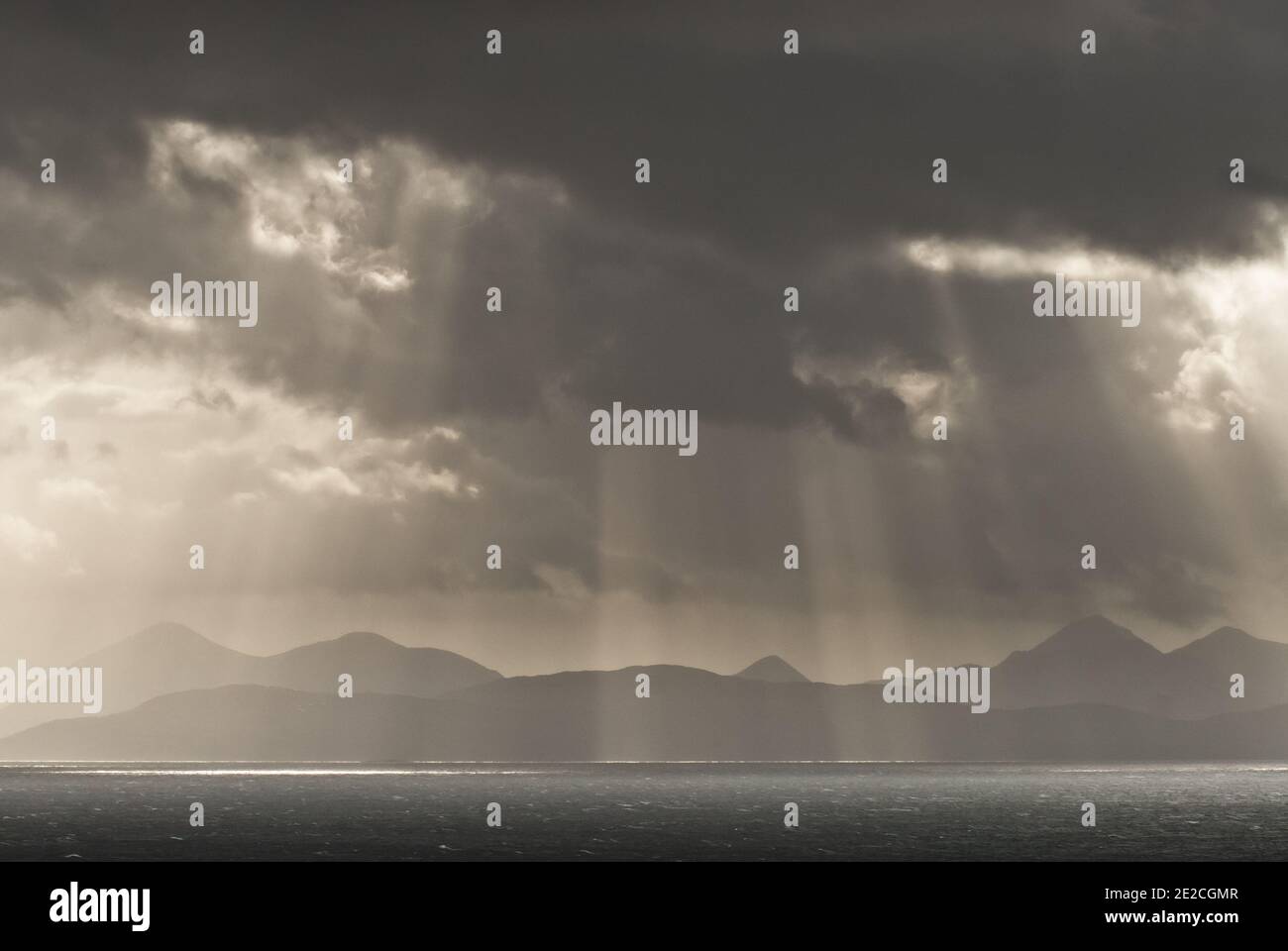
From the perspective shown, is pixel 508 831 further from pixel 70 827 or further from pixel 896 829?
pixel 70 827

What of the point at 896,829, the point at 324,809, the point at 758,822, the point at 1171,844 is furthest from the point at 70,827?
the point at 1171,844

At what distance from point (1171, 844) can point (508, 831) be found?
210 feet
